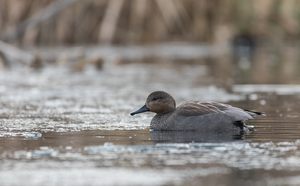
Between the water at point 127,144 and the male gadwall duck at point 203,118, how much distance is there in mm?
178

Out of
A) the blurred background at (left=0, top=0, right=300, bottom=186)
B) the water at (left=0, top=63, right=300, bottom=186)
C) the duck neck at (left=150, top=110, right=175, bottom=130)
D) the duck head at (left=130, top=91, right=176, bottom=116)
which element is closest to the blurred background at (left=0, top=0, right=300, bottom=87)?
the blurred background at (left=0, top=0, right=300, bottom=186)

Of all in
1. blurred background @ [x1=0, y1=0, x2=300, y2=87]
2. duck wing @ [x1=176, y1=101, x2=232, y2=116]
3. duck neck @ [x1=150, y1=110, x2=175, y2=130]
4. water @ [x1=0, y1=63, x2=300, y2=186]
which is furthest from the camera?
blurred background @ [x1=0, y1=0, x2=300, y2=87]

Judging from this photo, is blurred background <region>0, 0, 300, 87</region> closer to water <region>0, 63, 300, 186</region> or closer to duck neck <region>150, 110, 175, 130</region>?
water <region>0, 63, 300, 186</region>

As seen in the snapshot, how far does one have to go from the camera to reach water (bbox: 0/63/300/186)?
6.87m

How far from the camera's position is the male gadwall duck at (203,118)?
30.6ft

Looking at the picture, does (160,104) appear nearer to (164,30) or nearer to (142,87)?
(142,87)

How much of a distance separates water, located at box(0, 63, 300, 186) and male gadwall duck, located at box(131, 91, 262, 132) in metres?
0.18

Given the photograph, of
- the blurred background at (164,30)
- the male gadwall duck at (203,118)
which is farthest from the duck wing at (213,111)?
the blurred background at (164,30)

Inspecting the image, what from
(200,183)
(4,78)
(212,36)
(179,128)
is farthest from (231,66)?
(200,183)

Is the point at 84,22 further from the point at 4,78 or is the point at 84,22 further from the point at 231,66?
the point at 4,78

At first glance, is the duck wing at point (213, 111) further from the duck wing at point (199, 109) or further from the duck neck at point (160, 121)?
the duck neck at point (160, 121)

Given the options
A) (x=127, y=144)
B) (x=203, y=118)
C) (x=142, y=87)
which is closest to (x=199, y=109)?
(x=203, y=118)

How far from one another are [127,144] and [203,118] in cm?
125

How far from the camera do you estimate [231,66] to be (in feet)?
67.4
